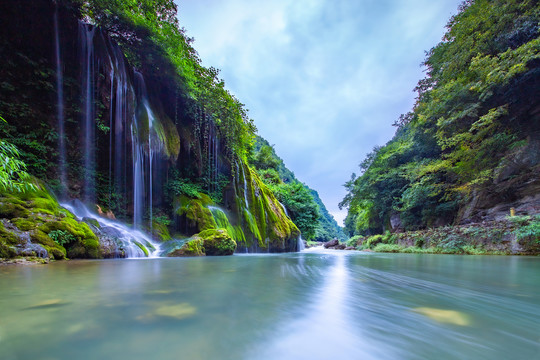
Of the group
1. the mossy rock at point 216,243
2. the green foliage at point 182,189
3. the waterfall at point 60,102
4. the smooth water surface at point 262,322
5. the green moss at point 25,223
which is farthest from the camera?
the green foliage at point 182,189

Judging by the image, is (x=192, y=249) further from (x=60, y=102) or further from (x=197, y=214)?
(x=60, y=102)

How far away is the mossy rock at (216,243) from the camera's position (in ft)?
25.7

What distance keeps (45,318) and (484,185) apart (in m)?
15.0

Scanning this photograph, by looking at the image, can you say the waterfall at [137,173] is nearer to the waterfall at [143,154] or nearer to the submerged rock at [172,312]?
the waterfall at [143,154]

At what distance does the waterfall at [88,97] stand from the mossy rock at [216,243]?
13.9 ft

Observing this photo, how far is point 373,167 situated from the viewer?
797 inches

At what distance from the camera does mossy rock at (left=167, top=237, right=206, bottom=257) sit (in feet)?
22.3

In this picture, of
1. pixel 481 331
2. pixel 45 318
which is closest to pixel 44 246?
pixel 45 318

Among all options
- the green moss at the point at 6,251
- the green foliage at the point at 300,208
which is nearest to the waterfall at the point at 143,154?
the green moss at the point at 6,251

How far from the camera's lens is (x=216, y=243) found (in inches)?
312

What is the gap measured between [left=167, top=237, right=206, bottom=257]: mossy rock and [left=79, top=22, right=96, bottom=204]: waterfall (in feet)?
13.2

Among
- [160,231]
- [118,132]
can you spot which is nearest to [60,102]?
[118,132]

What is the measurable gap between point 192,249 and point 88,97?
6620mm

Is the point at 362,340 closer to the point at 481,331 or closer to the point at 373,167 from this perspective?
the point at 481,331
